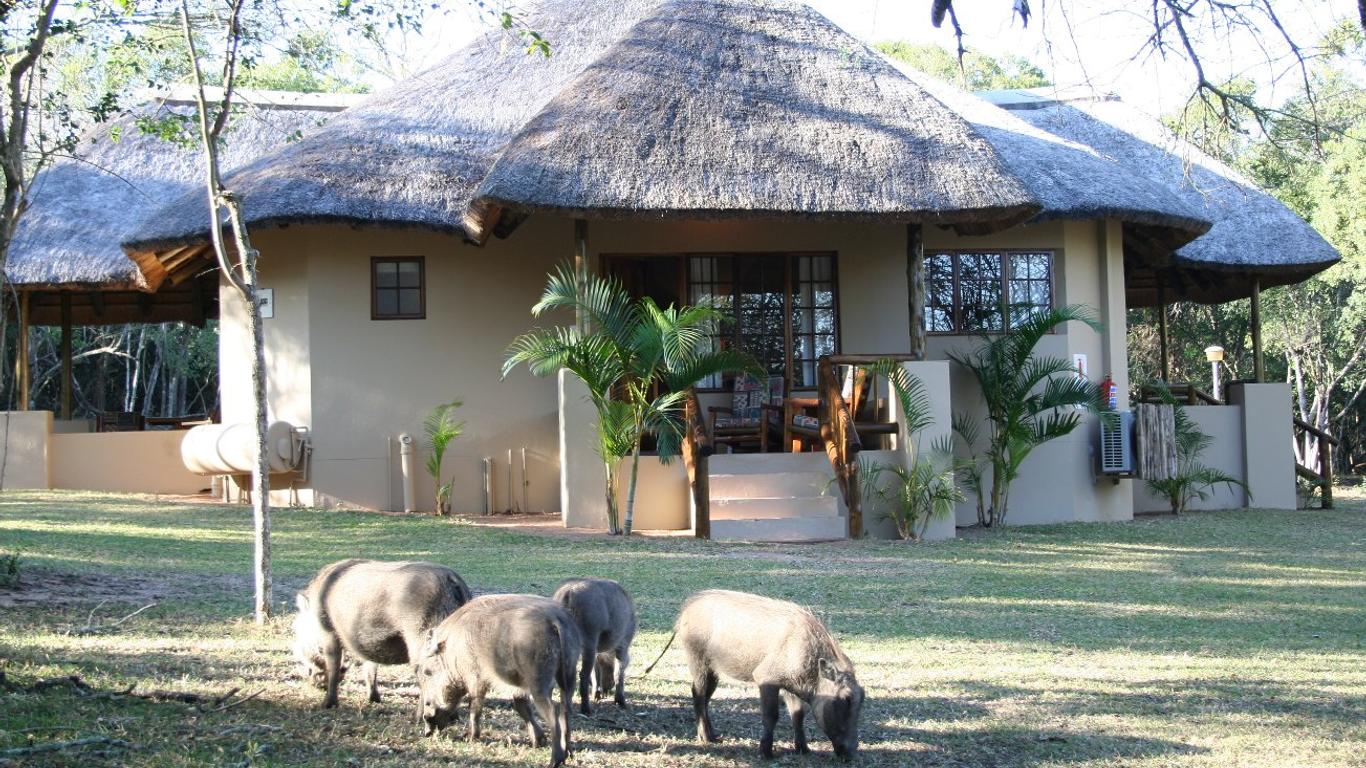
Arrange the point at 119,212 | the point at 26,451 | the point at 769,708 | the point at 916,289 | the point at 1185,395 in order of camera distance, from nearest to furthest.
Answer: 1. the point at 769,708
2. the point at 916,289
3. the point at 26,451
4. the point at 1185,395
5. the point at 119,212

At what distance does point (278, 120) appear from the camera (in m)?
18.3

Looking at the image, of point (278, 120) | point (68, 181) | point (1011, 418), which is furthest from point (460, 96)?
point (1011, 418)

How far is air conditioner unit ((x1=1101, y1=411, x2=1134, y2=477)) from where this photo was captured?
14.2m

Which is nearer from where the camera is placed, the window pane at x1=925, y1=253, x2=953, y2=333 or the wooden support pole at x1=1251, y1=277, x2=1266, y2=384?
the window pane at x1=925, y1=253, x2=953, y2=333

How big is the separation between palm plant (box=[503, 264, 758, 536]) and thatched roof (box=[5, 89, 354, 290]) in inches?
237

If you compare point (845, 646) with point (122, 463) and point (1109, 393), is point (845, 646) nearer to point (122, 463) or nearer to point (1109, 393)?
point (1109, 393)

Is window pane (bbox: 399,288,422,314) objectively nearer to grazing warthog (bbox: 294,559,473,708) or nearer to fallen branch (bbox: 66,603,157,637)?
fallen branch (bbox: 66,603,157,637)

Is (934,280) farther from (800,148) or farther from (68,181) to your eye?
(68,181)

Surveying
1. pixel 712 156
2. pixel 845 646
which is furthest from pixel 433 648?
pixel 712 156

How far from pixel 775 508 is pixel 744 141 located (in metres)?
3.38

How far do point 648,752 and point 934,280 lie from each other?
34.8ft

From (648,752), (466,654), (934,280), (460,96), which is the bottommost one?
(648,752)

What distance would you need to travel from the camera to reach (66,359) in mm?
17922

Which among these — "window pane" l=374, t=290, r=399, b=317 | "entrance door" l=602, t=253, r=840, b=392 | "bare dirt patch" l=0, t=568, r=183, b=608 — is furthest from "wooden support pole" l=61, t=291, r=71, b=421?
"bare dirt patch" l=0, t=568, r=183, b=608
